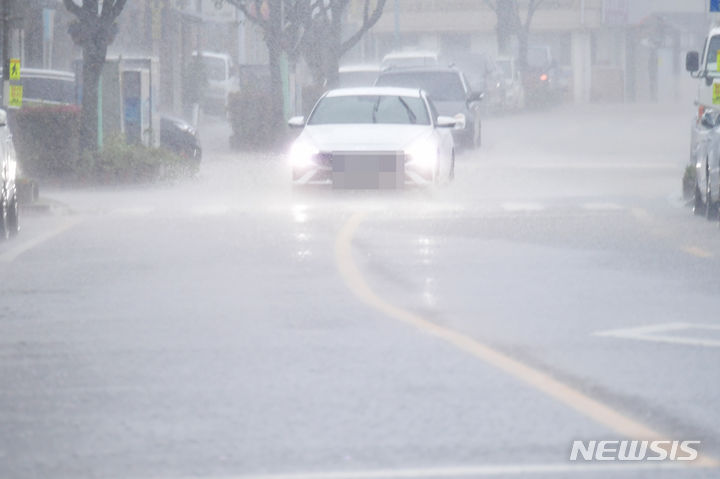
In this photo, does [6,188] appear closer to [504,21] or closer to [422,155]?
[422,155]

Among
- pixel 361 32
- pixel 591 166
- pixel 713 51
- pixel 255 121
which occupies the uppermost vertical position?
pixel 361 32

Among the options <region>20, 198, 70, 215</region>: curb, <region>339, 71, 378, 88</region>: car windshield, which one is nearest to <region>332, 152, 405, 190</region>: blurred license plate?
<region>20, 198, 70, 215</region>: curb

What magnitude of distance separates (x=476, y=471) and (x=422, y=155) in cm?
1607

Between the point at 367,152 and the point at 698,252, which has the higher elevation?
the point at 367,152

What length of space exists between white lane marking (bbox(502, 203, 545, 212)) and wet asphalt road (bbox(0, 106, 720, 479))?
0.50ft

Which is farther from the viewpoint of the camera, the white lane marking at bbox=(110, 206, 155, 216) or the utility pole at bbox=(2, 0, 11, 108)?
the utility pole at bbox=(2, 0, 11, 108)

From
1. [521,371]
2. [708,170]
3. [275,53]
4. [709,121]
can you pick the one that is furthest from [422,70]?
[521,371]

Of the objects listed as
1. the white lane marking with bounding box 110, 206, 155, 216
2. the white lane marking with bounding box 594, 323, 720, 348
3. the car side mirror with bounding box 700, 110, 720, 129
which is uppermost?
the car side mirror with bounding box 700, 110, 720, 129

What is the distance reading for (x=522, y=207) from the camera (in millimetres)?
20812

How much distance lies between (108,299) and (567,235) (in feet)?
20.3

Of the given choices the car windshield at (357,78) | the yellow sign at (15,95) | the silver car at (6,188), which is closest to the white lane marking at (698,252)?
the silver car at (6,188)

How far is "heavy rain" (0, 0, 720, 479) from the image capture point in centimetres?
727

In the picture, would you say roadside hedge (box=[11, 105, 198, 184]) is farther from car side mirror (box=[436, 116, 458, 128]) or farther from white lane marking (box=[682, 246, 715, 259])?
white lane marking (box=[682, 246, 715, 259])

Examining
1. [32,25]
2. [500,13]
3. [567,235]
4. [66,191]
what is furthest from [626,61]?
[567,235]
